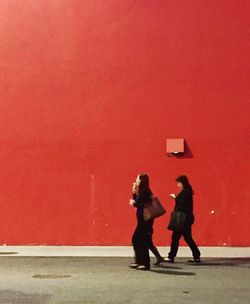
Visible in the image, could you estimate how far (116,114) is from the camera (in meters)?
14.5

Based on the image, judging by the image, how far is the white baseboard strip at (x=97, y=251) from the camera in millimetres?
12836

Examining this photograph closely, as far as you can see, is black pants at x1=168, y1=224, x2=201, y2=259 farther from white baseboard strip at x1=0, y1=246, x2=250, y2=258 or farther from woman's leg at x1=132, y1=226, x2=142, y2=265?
white baseboard strip at x1=0, y1=246, x2=250, y2=258

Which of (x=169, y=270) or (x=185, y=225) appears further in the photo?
(x=185, y=225)

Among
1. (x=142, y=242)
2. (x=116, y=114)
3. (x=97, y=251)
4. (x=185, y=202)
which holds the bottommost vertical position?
(x=97, y=251)

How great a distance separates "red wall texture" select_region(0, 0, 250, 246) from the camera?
14.3 m

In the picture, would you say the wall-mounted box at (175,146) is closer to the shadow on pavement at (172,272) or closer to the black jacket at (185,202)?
the black jacket at (185,202)

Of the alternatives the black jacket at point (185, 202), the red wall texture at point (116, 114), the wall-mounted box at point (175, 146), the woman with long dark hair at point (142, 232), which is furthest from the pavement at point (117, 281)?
the wall-mounted box at point (175, 146)

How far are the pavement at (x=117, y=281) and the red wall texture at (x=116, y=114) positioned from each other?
216 cm

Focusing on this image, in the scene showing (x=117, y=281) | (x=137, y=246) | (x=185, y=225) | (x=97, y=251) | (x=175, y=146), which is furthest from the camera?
(x=175, y=146)

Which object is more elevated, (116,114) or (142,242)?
(116,114)

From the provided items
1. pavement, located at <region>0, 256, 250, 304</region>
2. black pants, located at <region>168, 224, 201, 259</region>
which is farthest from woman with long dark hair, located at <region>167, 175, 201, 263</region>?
pavement, located at <region>0, 256, 250, 304</region>

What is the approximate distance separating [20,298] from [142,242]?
2.94 meters

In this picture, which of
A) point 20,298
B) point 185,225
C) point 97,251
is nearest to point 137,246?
point 185,225

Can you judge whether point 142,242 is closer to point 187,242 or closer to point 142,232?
point 142,232
